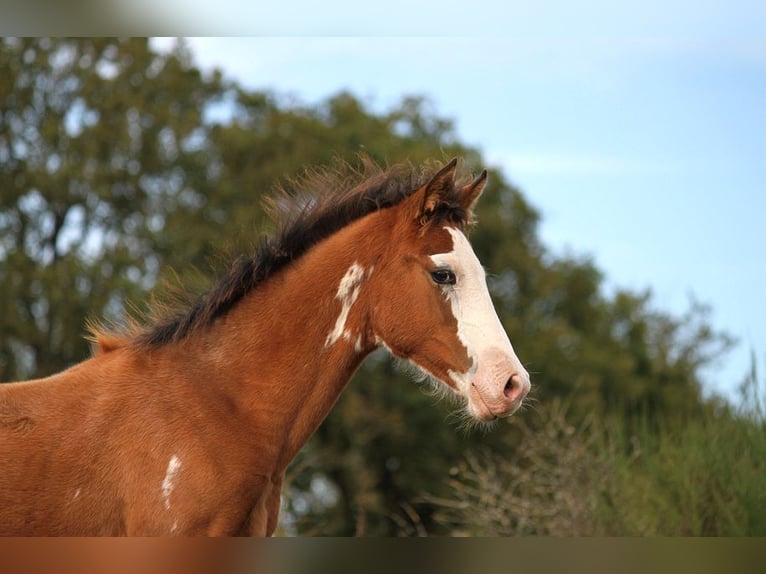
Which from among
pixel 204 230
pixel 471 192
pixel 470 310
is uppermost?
pixel 204 230

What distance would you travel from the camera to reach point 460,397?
425 centimetres

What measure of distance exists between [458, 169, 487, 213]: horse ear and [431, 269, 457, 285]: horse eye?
1.34ft

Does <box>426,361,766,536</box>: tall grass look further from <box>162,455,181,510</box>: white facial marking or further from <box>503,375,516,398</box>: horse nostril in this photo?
<box>162,455,181,510</box>: white facial marking

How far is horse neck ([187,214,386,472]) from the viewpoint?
4109mm

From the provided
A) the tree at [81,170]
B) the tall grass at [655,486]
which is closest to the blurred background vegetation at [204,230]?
the tree at [81,170]

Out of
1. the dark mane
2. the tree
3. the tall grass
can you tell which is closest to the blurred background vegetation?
the tree

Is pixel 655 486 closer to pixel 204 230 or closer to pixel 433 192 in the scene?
pixel 433 192

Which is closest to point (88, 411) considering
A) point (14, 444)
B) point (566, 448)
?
point (14, 444)

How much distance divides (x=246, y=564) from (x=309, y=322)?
1.42m

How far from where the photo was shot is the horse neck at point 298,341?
13.5ft

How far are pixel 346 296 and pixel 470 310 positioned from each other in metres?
0.54

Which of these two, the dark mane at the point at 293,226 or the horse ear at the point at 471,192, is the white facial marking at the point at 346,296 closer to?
the dark mane at the point at 293,226

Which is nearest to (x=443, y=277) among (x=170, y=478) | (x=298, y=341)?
(x=298, y=341)

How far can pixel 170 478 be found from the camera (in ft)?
12.7
